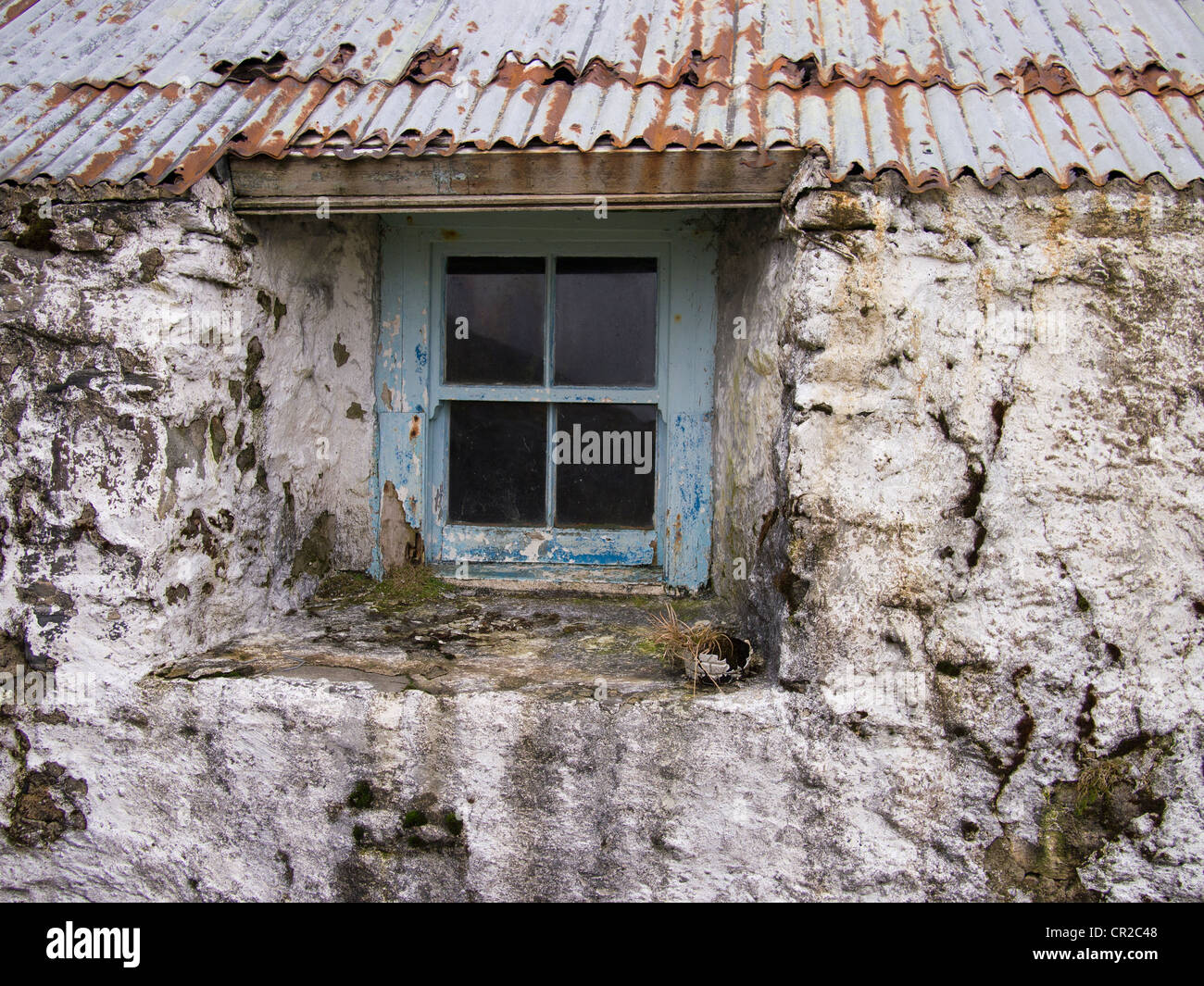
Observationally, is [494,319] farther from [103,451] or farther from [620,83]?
[103,451]

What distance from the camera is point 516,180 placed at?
7.67 feet

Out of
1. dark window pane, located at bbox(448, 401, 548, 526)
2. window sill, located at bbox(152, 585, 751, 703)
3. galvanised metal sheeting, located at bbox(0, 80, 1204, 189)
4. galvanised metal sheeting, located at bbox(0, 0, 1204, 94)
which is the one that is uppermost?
galvanised metal sheeting, located at bbox(0, 0, 1204, 94)

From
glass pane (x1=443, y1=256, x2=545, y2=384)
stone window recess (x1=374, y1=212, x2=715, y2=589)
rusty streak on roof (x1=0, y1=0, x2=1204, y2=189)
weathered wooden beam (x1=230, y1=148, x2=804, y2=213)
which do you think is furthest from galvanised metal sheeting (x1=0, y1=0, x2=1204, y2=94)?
glass pane (x1=443, y1=256, x2=545, y2=384)

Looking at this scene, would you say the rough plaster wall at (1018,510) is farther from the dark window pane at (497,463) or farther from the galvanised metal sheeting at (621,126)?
the dark window pane at (497,463)

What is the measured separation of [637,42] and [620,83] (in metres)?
0.26

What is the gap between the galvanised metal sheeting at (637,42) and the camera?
245cm

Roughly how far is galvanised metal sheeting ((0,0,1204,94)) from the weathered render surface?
49 centimetres

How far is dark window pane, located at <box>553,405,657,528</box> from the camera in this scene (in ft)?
10.2

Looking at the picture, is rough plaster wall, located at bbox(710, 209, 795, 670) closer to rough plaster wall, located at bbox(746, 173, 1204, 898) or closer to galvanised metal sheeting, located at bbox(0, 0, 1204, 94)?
rough plaster wall, located at bbox(746, 173, 1204, 898)

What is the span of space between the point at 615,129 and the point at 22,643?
212 centimetres

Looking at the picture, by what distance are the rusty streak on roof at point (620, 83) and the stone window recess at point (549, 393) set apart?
61 cm

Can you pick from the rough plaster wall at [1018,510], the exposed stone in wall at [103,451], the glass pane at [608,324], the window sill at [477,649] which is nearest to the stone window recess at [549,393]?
the glass pane at [608,324]

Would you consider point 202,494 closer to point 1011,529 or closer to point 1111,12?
point 1011,529

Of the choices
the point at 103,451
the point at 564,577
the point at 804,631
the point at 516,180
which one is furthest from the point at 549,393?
the point at 103,451
